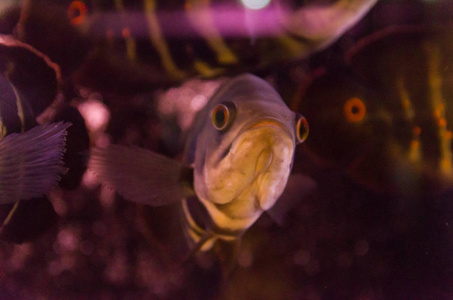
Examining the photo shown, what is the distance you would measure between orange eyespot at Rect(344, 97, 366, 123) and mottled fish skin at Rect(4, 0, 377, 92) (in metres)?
0.25

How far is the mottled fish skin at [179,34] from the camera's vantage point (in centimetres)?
121

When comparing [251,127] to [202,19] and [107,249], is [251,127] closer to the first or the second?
[202,19]

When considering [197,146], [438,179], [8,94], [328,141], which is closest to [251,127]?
[197,146]

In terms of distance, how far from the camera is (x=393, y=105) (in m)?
1.44

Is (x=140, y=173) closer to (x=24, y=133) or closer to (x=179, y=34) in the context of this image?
(x=24, y=133)

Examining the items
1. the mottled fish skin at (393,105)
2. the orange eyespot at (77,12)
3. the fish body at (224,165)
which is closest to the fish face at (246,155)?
the fish body at (224,165)

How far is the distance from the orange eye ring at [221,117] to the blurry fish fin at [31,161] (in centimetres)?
48

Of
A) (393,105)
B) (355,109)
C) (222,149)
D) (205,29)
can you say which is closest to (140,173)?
(222,149)

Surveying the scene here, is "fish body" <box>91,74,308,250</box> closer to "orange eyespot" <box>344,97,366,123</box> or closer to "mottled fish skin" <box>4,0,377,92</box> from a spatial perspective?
"mottled fish skin" <box>4,0,377,92</box>

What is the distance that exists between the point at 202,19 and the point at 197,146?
18.0 inches

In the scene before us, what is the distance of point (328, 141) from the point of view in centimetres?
147

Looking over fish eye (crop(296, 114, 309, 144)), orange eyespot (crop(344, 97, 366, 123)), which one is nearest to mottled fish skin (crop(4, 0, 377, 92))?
orange eyespot (crop(344, 97, 366, 123))

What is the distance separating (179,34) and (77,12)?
1.18ft

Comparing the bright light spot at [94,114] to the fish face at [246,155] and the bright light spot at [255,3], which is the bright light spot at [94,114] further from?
the bright light spot at [255,3]
